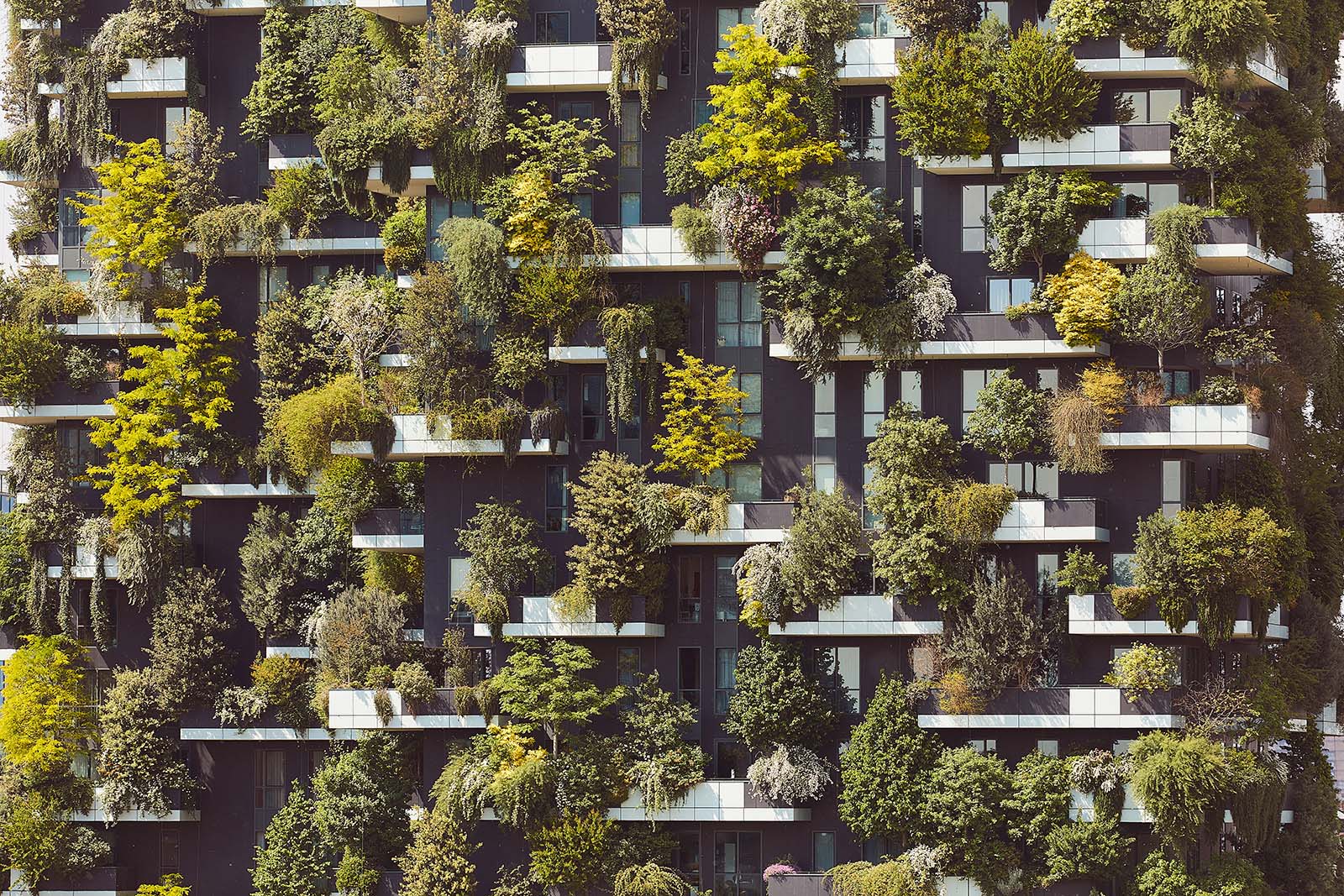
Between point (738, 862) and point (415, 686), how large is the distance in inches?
365

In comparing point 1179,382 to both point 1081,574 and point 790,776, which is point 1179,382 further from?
point 790,776

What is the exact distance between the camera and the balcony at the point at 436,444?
72.8 metres

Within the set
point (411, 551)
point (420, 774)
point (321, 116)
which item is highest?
point (321, 116)

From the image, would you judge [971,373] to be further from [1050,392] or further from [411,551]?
A: [411,551]

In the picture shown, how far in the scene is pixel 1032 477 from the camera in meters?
70.8

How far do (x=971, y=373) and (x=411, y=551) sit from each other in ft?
51.1

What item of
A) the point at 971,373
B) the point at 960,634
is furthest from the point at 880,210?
the point at 960,634

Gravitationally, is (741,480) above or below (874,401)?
below

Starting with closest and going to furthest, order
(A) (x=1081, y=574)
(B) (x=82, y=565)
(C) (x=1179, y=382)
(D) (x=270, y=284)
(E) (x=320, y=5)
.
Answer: (A) (x=1081, y=574) → (C) (x=1179, y=382) → (B) (x=82, y=565) → (D) (x=270, y=284) → (E) (x=320, y=5)

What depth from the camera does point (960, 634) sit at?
229 ft

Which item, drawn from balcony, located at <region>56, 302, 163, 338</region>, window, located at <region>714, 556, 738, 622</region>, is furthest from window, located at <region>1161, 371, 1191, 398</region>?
balcony, located at <region>56, 302, 163, 338</region>

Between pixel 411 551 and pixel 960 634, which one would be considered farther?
pixel 411 551

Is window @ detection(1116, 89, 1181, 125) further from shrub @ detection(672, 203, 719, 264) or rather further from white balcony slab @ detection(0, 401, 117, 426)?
white balcony slab @ detection(0, 401, 117, 426)

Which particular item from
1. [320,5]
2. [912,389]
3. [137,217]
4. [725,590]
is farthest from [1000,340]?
[137,217]
